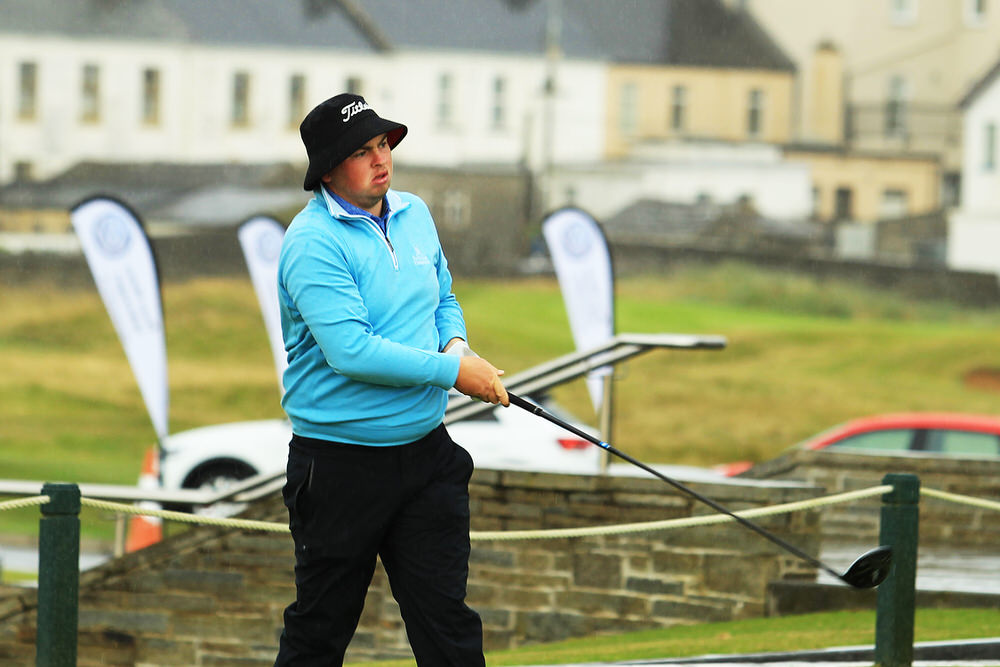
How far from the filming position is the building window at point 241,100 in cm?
5316

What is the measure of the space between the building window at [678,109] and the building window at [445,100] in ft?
28.1

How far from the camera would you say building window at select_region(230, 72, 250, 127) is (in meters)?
53.2

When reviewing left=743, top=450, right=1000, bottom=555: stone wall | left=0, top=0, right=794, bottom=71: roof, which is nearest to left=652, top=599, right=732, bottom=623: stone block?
left=743, top=450, right=1000, bottom=555: stone wall

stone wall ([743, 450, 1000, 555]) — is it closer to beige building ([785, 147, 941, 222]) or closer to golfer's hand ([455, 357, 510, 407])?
golfer's hand ([455, 357, 510, 407])

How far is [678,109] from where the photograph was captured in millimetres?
61375

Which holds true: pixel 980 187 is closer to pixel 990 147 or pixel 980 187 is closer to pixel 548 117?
pixel 990 147

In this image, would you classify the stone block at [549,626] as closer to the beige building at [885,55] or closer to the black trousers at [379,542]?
the black trousers at [379,542]

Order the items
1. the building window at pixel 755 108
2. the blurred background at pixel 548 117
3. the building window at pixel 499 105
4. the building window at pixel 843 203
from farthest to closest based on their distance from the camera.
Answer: the building window at pixel 755 108 → the building window at pixel 843 203 → the building window at pixel 499 105 → the blurred background at pixel 548 117

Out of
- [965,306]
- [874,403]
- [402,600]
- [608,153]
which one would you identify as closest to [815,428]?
[874,403]

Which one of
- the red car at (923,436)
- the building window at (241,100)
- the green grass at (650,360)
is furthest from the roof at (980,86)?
the red car at (923,436)

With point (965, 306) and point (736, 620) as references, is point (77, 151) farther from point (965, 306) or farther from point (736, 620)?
point (736, 620)

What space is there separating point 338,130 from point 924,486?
665 cm

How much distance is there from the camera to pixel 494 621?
818 centimetres

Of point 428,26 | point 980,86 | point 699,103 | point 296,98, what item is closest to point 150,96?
point 296,98
